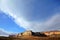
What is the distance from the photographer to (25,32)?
3066 centimetres

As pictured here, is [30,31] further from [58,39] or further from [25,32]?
[58,39]

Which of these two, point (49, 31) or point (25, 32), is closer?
point (25, 32)

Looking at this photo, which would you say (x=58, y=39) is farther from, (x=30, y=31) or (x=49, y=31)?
(x=49, y=31)

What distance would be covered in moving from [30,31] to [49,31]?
22.2ft

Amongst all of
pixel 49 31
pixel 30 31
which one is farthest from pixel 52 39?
pixel 49 31

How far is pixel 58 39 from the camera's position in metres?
16.9

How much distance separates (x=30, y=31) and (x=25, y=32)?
4.74 ft

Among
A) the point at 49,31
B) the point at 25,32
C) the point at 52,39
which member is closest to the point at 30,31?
the point at 25,32

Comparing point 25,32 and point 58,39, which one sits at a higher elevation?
point 25,32

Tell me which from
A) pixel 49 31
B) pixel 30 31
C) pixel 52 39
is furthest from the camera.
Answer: pixel 49 31

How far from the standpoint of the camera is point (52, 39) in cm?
1672

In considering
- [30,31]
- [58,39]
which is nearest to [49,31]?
[30,31]

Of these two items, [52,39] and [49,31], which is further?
[49,31]

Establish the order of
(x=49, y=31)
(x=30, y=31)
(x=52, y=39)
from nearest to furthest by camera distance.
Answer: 1. (x=52, y=39)
2. (x=30, y=31)
3. (x=49, y=31)
